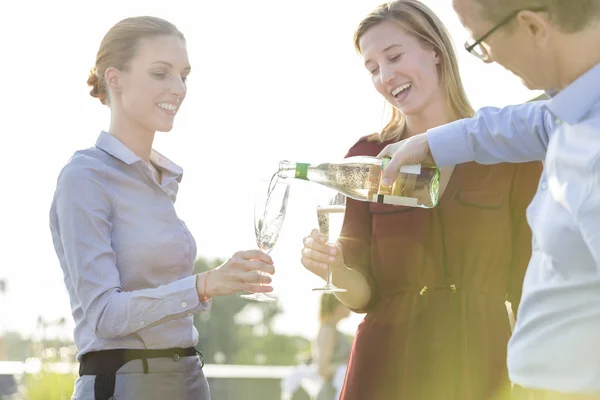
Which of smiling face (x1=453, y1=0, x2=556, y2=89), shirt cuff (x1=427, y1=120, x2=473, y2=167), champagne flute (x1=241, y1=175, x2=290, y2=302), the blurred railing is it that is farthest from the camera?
the blurred railing

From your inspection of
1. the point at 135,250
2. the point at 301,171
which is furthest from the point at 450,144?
the point at 135,250

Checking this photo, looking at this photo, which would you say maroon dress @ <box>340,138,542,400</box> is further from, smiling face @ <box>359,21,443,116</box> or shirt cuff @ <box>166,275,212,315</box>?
shirt cuff @ <box>166,275,212,315</box>

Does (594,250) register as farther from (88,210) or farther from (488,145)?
(88,210)

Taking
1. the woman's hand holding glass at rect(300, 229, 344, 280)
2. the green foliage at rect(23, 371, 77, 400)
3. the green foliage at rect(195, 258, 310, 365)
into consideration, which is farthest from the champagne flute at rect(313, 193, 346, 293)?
the green foliage at rect(195, 258, 310, 365)

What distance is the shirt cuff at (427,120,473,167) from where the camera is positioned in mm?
1941

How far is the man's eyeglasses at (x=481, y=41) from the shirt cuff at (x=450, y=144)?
0.76ft

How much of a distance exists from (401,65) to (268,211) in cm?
62

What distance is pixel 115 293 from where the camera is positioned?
2.41 metres

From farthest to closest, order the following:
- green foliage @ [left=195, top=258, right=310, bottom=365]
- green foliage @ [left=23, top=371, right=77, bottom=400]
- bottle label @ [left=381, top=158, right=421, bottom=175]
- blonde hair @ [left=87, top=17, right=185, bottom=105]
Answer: green foliage @ [left=195, top=258, right=310, bottom=365], green foliage @ [left=23, top=371, right=77, bottom=400], blonde hair @ [left=87, top=17, right=185, bottom=105], bottle label @ [left=381, top=158, right=421, bottom=175]

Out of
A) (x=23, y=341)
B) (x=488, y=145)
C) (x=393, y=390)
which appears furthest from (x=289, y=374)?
(x=488, y=145)

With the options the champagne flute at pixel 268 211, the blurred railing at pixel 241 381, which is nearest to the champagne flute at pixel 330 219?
the champagne flute at pixel 268 211

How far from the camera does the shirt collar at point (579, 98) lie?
1.55m

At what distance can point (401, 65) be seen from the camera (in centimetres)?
264

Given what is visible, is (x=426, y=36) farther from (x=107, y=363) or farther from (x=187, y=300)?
(x=107, y=363)
